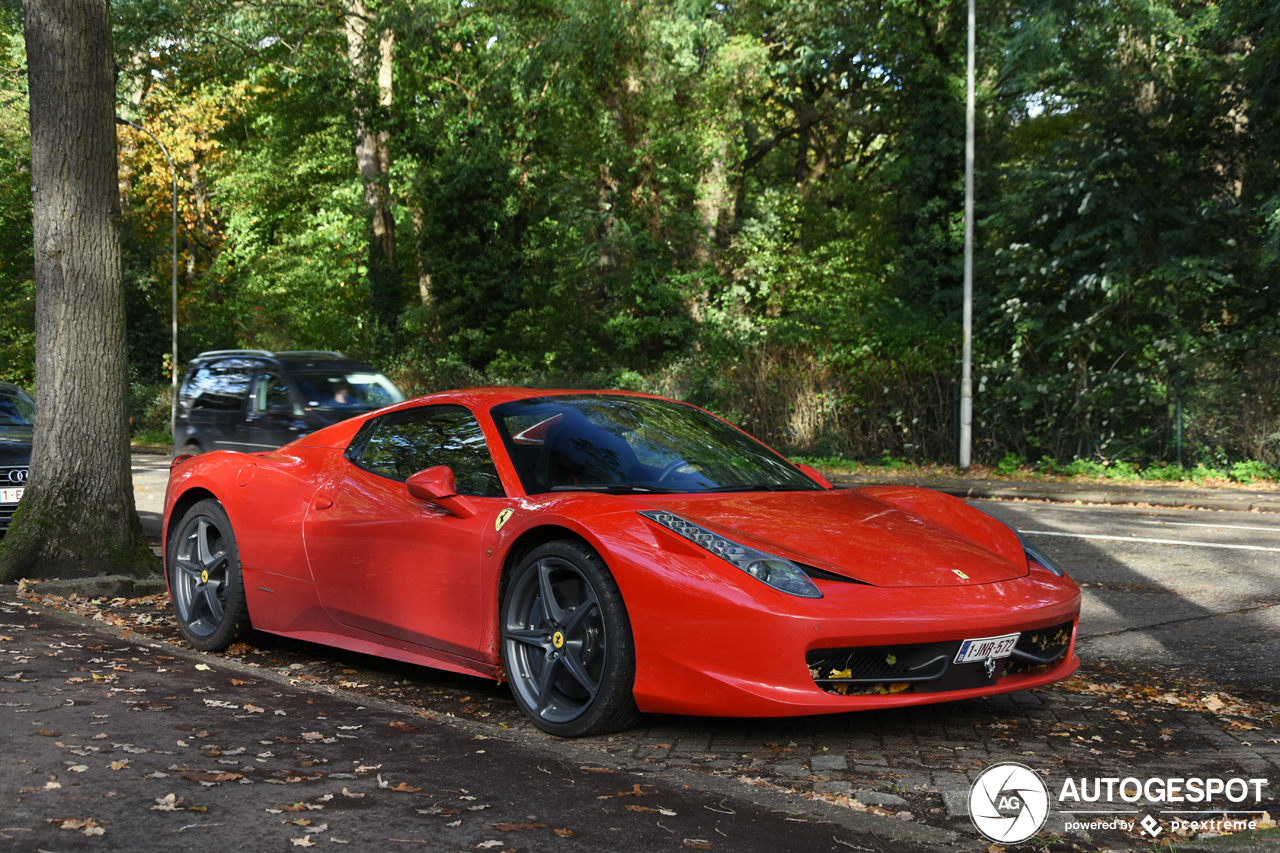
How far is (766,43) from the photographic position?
32094 millimetres

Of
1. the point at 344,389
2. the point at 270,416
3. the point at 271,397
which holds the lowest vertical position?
the point at 270,416

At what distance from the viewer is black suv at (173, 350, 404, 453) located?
1389 cm

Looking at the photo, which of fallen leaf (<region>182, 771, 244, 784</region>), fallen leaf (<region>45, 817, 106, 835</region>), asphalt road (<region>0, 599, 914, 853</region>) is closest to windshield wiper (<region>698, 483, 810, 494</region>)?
asphalt road (<region>0, 599, 914, 853</region>)

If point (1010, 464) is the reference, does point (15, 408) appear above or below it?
above

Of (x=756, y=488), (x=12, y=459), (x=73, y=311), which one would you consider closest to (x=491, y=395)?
(x=756, y=488)

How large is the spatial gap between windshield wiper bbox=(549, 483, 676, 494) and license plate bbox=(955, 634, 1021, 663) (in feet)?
4.37

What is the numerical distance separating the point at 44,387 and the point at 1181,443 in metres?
16.0

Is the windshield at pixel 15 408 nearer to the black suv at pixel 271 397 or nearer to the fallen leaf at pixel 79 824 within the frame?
the black suv at pixel 271 397

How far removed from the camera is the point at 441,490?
4824mm

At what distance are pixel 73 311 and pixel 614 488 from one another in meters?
5.16

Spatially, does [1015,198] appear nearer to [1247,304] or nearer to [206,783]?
[1247,304]

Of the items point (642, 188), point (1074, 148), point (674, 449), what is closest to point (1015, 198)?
point (1074, 148)

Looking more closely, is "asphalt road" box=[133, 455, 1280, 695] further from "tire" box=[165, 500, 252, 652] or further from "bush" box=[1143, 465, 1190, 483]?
"tire" box=[165, 500, 252, 652]

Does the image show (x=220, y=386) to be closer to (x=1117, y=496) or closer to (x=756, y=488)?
(x=756, y=488)
